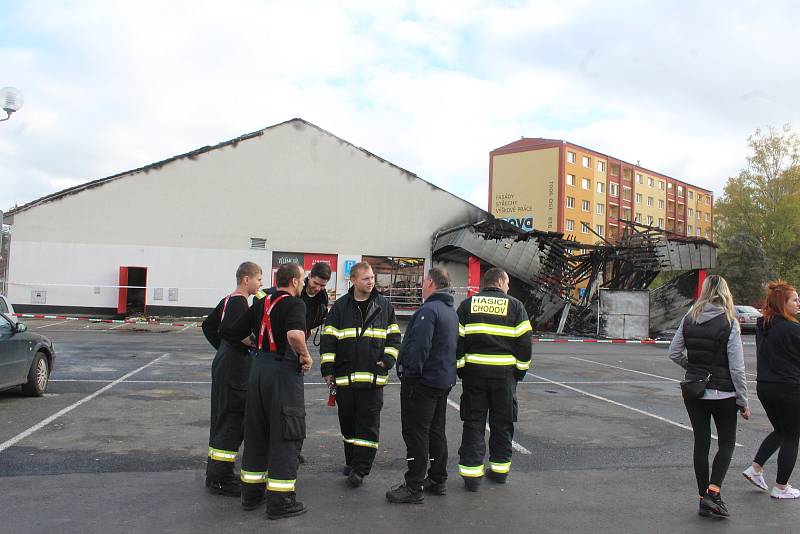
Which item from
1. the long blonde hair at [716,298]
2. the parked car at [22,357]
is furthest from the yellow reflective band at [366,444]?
the parked car at [22,357]

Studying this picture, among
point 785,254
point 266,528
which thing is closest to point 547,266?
point 266,528

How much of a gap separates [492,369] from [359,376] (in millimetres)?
1122

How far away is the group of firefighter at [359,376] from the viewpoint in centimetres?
462

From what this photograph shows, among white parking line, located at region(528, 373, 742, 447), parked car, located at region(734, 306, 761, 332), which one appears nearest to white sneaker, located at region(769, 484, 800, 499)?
white parking line, located at region(528, 373, 742, 447)

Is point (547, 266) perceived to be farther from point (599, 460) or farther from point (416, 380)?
point (416, 380)

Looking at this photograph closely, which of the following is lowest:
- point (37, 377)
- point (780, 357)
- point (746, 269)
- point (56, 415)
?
point (56, 415)

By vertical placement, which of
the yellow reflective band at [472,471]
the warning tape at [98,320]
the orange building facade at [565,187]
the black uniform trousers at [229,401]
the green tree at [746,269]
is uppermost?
the orange building facade at [565,187]

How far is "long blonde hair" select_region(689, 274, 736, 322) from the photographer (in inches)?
194

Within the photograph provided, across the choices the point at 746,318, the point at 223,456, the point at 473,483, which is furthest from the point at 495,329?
the point at 746,318

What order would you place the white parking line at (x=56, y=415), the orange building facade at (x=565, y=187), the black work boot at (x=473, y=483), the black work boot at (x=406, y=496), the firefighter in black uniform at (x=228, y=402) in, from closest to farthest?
the black work boot at (x=406, y=496), the firefighter in black uniform at (x=228, y=402), the black work boot at (x=473, y=483), the white parking line at (x=56, y=415), the orange building facade at (x=565, y=187)

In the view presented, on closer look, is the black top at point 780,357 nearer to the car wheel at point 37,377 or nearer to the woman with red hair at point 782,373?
the woman with red hair at point 782,373

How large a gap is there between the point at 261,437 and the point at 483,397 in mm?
1891

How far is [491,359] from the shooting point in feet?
17.6

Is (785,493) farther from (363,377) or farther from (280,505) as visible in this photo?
(280,505)
